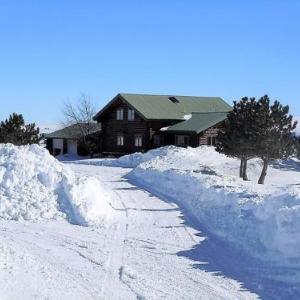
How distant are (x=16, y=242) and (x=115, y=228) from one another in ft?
9.63

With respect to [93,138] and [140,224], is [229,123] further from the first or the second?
[93,138]

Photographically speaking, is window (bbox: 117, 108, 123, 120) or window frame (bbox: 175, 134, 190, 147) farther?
window (bbox: 117, 108, 123, 120)

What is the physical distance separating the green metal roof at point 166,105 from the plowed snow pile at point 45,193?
99.9 ft

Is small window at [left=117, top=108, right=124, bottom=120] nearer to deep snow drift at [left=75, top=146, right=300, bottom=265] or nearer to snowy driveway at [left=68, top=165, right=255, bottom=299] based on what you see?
deep snow drift at [left=75, top=146, right=300, bottom=265]

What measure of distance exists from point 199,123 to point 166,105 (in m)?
5.55

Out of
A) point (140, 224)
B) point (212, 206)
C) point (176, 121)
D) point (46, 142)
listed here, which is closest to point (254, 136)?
point (212, 206)

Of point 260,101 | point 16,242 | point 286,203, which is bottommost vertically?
point 16,242

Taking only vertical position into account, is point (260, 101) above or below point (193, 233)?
above

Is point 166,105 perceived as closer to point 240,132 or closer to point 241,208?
point 240,132

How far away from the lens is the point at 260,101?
30438mm

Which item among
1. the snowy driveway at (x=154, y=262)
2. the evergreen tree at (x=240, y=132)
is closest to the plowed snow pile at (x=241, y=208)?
the snowy driveway at (x=154, y=262)

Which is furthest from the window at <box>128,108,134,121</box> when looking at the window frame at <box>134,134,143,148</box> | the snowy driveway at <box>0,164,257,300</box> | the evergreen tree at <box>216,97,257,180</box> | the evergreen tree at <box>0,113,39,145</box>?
the snowy driveway at <box>0,164,257,300</box>

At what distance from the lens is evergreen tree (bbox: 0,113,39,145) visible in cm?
3344

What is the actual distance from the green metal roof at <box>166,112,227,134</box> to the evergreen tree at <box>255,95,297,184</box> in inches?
584
